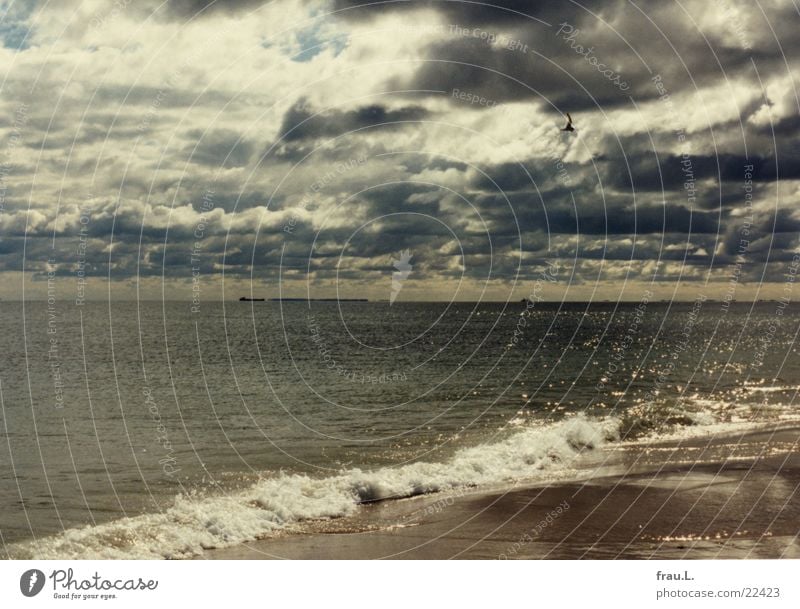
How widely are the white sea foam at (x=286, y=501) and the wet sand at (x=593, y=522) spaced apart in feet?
2.97

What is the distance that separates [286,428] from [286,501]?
12340mm

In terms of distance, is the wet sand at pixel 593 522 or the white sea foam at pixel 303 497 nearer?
the wet sand at pixel 593 522

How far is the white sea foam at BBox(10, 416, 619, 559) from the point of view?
61.9 ft

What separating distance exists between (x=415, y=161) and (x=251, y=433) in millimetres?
13644
